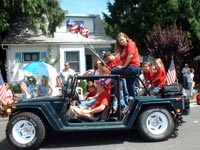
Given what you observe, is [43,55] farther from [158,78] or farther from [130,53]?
[130,53]

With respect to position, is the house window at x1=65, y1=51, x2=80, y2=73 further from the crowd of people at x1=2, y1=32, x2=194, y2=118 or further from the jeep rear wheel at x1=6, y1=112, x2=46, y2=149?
the jeep rear wheel at x1=6, y1=112, x2=46, y2=149

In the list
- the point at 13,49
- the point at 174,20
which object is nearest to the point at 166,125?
the point at 174,20

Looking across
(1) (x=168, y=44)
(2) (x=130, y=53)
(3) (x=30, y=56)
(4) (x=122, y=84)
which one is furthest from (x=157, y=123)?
(3) (x=30, y=56)

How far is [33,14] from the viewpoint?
762 inches

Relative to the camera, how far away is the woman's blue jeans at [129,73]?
7.56 m

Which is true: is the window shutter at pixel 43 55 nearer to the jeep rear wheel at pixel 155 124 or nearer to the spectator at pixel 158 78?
the spectator at pixel 158 78

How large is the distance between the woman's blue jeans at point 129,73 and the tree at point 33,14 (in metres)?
11.6

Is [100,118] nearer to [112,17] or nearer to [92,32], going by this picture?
[112,17]

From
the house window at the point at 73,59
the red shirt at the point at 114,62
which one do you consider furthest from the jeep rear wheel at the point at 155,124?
the house window at the point at 73,59

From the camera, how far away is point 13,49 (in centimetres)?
2158

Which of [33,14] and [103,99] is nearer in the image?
[103,99]

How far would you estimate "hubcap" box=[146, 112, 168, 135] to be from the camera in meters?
7.31

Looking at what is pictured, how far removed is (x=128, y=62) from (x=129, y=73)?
0.22 metres

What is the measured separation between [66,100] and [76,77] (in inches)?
18.4
